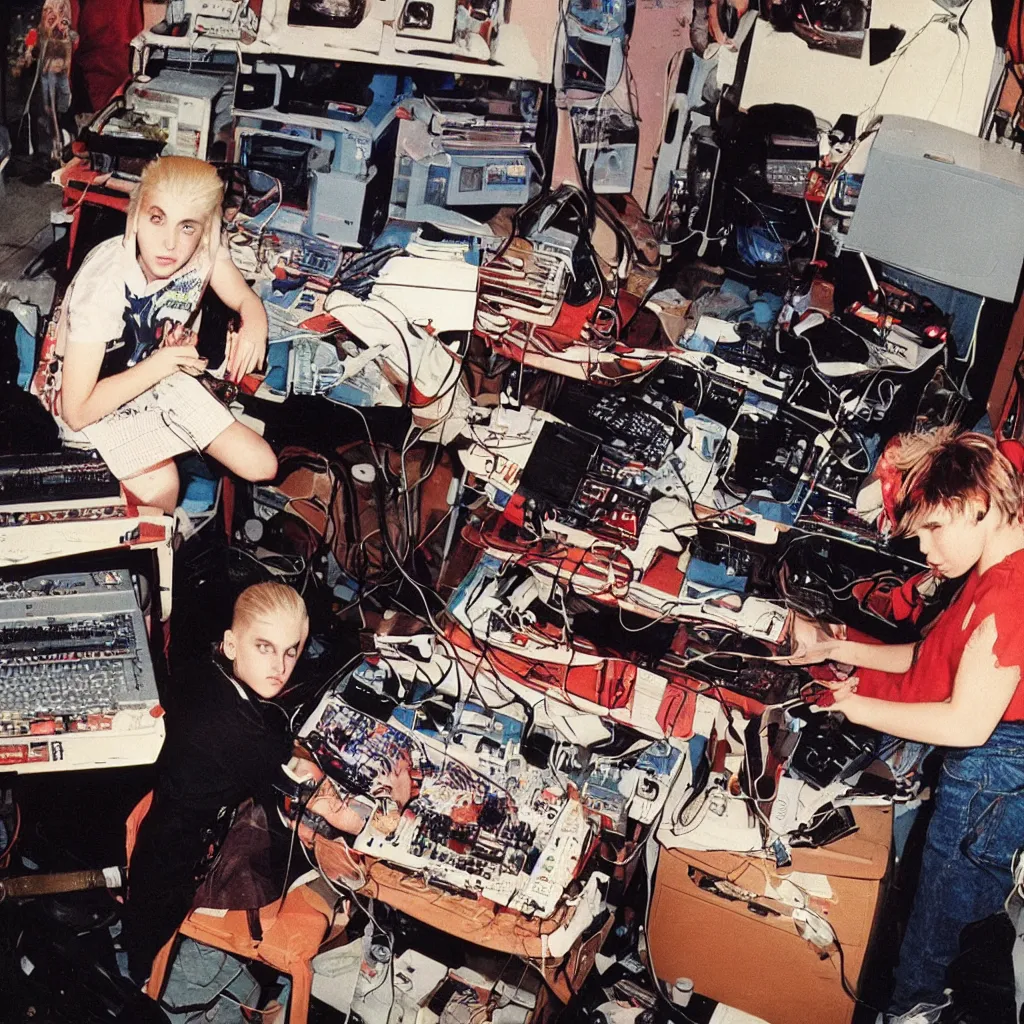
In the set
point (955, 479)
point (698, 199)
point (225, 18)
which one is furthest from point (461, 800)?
point (225, 18)

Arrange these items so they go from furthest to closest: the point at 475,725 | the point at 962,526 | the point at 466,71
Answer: the point at 475,725 → the point at 466,71 → the point at 962,526

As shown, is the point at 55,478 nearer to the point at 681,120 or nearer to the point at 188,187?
the point at 188,187

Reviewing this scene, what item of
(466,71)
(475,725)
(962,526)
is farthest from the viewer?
(475,725)

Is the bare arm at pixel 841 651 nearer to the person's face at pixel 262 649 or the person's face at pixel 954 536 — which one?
the person's face at pixel 954 536

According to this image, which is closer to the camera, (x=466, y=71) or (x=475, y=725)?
(x=466, y=71)

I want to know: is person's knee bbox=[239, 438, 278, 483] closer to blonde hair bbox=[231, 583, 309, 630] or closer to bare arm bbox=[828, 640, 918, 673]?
blonde hair bbox=[231, 583, 309, 630]

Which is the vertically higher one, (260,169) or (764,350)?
(260,169)

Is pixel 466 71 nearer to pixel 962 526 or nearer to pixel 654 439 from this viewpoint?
pixel 654 439

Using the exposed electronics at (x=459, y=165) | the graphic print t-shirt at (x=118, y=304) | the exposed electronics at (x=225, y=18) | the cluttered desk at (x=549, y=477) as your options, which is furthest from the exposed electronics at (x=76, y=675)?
the exposed electronics at (x=225, y=18)

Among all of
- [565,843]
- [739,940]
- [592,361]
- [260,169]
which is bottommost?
[739,940]

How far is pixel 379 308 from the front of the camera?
3.05m

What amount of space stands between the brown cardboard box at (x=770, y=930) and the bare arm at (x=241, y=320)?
1822mm

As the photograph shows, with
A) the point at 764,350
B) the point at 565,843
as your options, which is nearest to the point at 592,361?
the point at 764,350

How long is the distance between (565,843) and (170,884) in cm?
109
